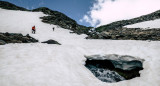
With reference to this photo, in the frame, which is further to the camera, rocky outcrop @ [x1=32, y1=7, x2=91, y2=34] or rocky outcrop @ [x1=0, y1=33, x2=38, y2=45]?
rocky outcrop @ [x1=32, y1=7, x2=91, y2=34]

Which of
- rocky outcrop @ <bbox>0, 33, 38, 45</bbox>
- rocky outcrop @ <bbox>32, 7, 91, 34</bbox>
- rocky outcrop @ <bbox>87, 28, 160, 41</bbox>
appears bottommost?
rocky outcrop @ <bbox>0, 33, 38, 45</bbox>

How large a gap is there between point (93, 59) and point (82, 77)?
9.85ft

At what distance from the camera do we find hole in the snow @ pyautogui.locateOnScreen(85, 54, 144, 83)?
31.3 feet

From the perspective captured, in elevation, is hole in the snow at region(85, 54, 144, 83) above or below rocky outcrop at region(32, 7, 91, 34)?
below

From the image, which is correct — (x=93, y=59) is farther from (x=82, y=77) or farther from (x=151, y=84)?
(x=151, y=84)

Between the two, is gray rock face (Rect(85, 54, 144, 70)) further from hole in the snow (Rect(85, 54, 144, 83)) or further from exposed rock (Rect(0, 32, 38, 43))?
exposed rock (Rect(0, 32, 38, 43))

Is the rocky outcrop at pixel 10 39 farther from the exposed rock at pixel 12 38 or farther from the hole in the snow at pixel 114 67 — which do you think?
the hole in the snow at pixel 114 67

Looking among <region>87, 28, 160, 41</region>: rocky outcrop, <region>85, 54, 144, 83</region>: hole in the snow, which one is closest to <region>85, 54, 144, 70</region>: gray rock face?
<region>85, 54, 144, 83</region>: hole in the snow

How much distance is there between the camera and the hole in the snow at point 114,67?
9.53 meters

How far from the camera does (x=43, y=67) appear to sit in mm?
8422

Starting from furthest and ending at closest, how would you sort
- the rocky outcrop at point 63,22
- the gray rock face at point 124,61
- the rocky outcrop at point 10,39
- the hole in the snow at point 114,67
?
the rocky outcrop at point 63,22 → the rocky outcrop at point 10,39 → the gray rock face at point 124,61 → the hole in the snow at point 114,67

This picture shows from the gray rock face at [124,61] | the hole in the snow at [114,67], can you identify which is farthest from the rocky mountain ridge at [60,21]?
the gray rock face at [124,61]

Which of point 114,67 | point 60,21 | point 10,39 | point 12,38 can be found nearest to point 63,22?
point 60,21

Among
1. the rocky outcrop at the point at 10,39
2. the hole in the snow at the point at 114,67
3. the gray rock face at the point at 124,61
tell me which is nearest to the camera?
the hole in the snow at the point at 114,67
